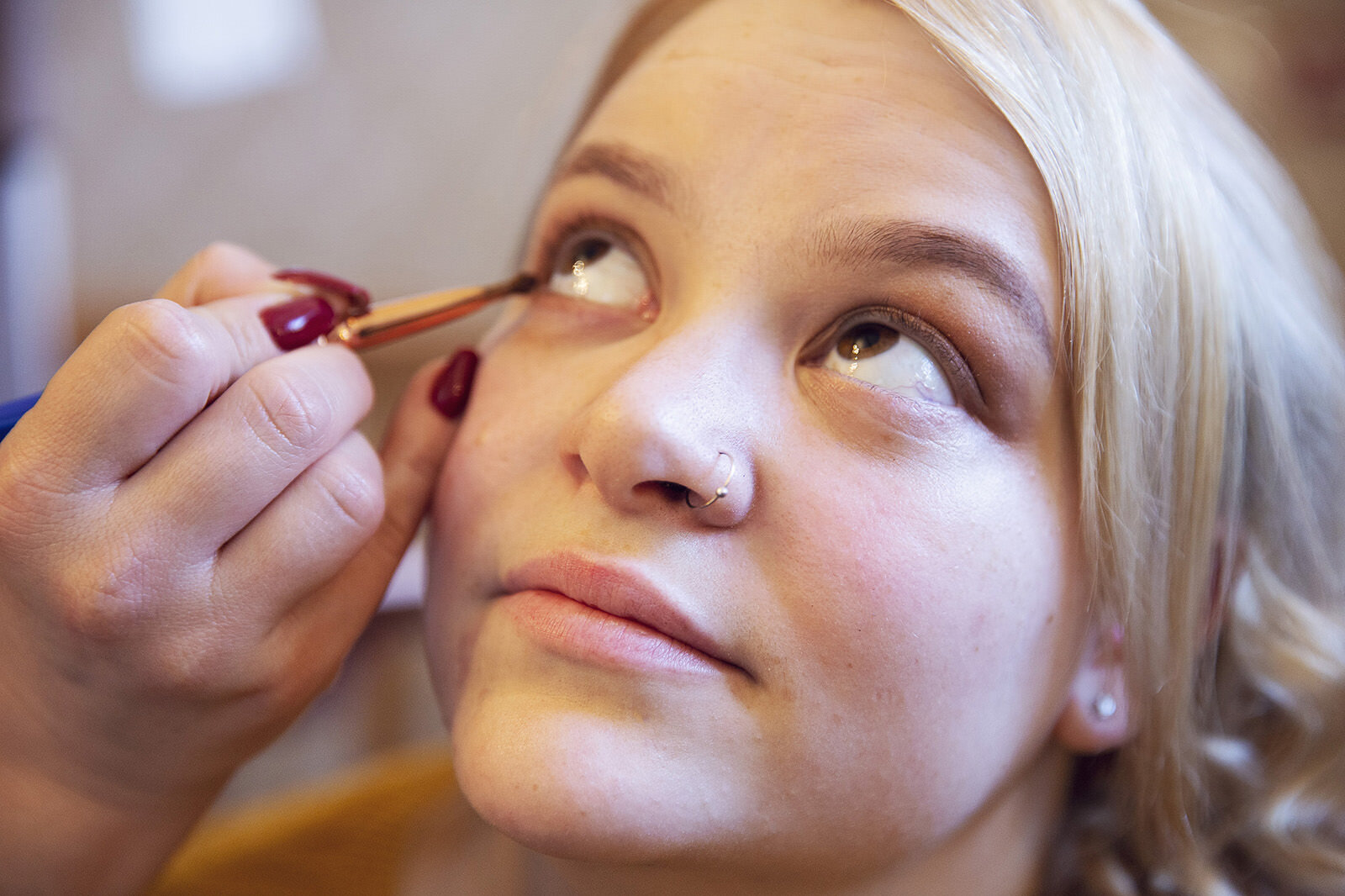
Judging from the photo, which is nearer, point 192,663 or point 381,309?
point 192,663

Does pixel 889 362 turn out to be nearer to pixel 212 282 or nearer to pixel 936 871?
pixel 936 871

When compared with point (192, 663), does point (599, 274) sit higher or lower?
higher

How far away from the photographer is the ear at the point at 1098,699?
0.75 m

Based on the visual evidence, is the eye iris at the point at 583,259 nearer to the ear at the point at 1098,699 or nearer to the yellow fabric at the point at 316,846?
the ear at the point at 1098,699

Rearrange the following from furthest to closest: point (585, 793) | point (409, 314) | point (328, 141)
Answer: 1. point (328, 141)
2. point (409, 314)
3. point (585, 793)

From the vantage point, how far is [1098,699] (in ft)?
2.50

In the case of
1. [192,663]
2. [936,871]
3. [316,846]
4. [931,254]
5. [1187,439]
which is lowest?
[316,846]

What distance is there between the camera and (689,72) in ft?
2.32

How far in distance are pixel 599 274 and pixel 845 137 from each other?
231mm

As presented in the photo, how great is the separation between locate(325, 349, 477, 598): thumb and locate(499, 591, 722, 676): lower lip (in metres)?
0.20

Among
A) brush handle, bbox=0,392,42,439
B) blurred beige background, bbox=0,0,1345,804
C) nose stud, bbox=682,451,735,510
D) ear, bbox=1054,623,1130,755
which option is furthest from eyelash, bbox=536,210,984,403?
blurred beige background, bbox=0,0,1345,804

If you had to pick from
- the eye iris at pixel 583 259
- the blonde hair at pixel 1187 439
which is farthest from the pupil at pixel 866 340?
the eye iris at pixel 583 259

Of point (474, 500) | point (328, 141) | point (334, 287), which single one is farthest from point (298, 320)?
point (328, 141)

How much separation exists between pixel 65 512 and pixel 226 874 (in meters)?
0.64
